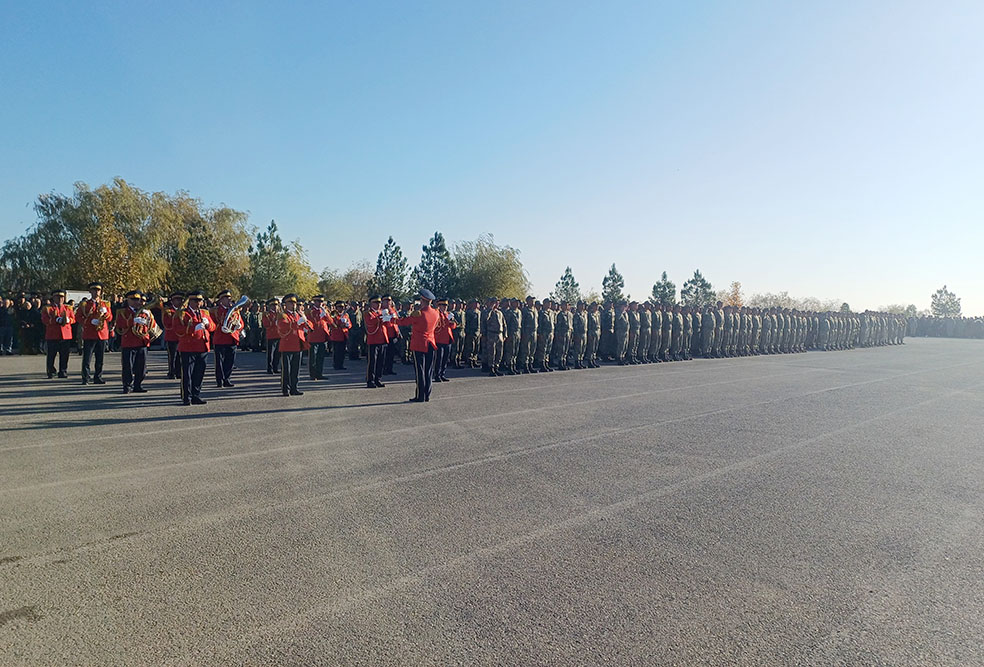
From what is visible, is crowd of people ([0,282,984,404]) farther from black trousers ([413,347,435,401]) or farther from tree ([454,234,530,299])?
tree ([454,234,530,299])

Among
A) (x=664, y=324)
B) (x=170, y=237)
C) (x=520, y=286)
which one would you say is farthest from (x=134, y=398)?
(x=520, y=286)

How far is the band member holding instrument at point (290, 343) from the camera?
11133 mm

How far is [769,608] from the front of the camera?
353cm

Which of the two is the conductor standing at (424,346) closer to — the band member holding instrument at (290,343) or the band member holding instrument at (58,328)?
the band member holding instrument at (290,343)

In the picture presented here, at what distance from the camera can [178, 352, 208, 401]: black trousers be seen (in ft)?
32.9

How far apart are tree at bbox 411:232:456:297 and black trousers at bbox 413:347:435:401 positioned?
1433 inches

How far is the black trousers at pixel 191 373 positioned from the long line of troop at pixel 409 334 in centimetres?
2

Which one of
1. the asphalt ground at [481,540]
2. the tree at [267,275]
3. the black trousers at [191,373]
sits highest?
the tree at [267,275]

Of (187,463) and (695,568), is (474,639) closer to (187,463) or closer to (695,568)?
(695,568)

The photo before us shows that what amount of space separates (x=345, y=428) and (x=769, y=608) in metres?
5.97

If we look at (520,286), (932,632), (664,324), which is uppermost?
(520,286)

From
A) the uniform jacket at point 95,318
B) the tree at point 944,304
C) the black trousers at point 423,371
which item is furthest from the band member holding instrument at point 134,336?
the tree at point 944,304

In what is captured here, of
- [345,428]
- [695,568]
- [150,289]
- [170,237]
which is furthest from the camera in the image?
[170,237]

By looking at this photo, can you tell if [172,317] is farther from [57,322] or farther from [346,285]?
[346,285]
